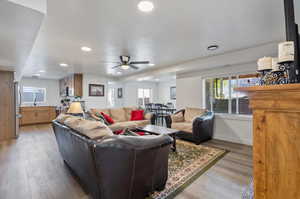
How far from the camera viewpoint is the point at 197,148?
3484 mm

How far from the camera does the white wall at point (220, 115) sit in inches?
152

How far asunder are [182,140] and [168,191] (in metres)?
2.35

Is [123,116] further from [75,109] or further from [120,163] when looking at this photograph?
[120,163]

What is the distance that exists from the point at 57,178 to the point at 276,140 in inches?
108

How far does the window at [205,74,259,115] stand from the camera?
409 centimetres

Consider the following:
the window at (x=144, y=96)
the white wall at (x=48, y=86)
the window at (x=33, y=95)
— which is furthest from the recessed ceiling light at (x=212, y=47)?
the window at (x=33, y=95)

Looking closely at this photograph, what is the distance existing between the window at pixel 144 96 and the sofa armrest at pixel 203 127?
5801 millimetres

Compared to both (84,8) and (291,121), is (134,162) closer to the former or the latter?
(291,121)

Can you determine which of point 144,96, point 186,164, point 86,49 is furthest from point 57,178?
point 144,96

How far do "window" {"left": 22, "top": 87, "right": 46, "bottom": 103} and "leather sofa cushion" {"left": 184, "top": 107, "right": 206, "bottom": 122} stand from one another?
25.1 ft

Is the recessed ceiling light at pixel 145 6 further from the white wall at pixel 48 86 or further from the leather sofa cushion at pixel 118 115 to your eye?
the white wall at pixel 48 86

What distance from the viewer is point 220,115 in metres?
4.39

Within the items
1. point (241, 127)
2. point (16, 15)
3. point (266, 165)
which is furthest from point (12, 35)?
point (241, 127)

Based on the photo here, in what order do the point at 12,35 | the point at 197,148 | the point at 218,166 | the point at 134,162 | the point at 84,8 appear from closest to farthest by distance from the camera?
the point at 134,162, the point at 84,8, the point at 12,35, the point at 218,166, the point at 197,148
